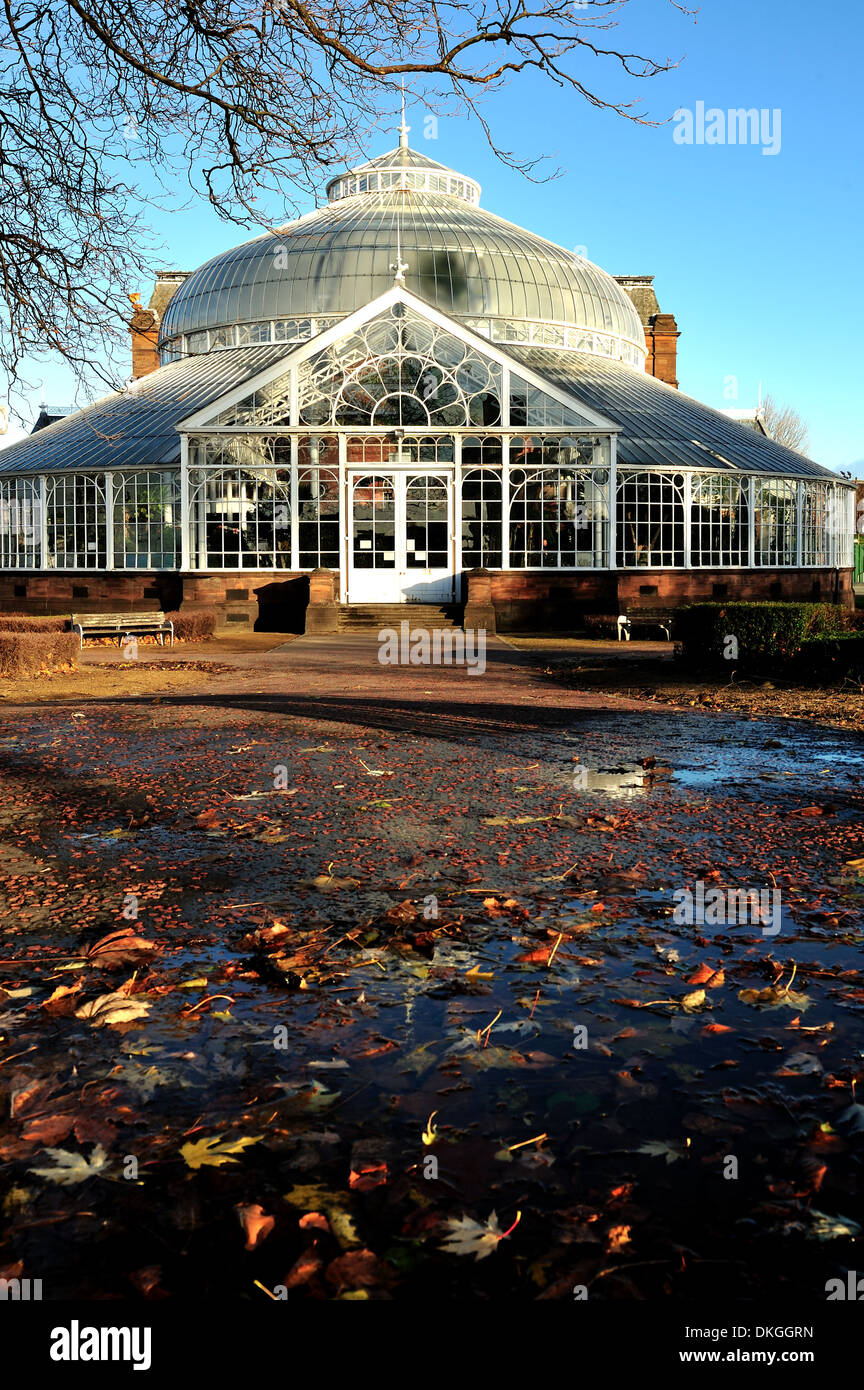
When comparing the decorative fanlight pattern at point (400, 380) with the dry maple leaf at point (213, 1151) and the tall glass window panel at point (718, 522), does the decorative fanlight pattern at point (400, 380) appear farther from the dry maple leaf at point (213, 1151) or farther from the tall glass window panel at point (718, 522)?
the dry maple leaf at point (213, 1151)

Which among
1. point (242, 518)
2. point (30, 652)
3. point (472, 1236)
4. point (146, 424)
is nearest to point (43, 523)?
point (146, 424)

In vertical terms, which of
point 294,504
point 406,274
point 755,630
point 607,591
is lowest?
point 755,630

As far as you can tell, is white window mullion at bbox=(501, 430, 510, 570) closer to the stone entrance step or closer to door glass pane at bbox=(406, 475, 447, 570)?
door glass pane at bbox=(406, 475, 447, 570)

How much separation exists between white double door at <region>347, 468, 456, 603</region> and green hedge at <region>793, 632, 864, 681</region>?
1538 cm

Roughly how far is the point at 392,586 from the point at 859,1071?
26.7 meters

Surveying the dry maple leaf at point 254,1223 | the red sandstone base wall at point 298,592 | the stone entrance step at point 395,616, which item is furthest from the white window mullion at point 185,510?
the dry maple leaf at point 254,1223

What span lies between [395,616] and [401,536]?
103 inches

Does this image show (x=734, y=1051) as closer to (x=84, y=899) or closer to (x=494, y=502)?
(x=84, y=899)

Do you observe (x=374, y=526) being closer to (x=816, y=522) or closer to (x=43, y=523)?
(x=43, y=523)

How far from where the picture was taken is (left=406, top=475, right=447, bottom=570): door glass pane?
98.6ft

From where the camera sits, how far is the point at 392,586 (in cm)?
2991

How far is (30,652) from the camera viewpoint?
16.6 meters

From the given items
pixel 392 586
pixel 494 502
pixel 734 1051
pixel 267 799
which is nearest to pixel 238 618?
pixel 392 586

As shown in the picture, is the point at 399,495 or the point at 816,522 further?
the point at 816,522
